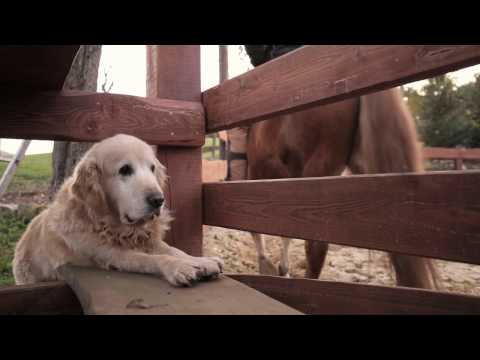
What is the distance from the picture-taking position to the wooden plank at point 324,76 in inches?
50.2

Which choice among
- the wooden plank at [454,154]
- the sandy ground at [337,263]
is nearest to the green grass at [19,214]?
the sandy ground at [337,263]

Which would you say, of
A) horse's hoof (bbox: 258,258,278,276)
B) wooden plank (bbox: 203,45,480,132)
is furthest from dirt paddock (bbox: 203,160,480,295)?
wooden plank (bbox: 203,45,480,132)

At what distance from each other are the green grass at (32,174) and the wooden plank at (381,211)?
707 cm

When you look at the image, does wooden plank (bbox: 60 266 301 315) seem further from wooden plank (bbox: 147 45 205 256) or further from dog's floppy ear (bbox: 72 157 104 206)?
wooden plank (bbox: 147 45 205 256)

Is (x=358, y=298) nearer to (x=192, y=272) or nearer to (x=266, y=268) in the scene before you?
(x=192, y=272)

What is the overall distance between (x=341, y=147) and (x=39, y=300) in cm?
264

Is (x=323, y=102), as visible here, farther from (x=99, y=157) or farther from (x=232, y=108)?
(x=99, y=157)

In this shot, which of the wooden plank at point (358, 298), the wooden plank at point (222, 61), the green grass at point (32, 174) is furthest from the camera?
the green grass at point (32, 174)

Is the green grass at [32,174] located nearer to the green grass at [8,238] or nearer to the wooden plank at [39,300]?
the green grass at [8,238]

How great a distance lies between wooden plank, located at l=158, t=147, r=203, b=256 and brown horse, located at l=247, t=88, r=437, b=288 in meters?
0.86

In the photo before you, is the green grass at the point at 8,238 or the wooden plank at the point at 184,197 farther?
the green grass at the point at 8,238

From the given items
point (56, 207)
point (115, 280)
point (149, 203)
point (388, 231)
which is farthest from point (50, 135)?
point (388, 231)

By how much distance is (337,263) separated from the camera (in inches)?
183

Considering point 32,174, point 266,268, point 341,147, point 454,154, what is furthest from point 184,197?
point 454,154
